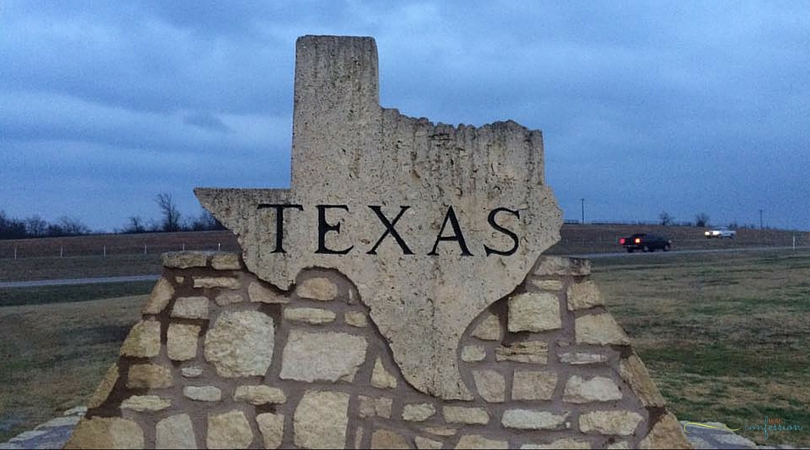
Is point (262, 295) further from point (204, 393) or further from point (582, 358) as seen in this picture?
point (582, 358)

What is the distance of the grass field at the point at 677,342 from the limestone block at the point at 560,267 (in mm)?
3032

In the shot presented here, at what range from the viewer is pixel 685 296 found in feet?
51.8

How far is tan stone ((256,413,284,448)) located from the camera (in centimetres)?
353

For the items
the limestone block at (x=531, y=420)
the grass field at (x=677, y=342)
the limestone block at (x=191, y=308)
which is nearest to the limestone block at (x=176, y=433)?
the limestone block at (x=191, y=308)

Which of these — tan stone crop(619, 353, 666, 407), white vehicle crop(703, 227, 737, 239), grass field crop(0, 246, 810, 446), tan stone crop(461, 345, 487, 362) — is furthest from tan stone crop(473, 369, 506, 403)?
white vehicle crop(703, 227, 737, 239)

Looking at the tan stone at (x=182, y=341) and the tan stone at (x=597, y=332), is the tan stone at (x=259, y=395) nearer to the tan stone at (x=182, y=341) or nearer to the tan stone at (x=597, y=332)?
the tan stone at (x=182, y=341)

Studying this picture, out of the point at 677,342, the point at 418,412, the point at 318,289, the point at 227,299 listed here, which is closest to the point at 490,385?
the point at 418,412

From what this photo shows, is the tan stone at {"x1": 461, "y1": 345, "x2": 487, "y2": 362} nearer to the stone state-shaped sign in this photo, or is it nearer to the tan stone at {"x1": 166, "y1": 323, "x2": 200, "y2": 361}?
the stone state-shaped sign

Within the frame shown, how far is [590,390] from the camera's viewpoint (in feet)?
11.7

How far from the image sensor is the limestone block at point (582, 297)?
3643 millimetres

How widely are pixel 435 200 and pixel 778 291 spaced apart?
48.8 feet

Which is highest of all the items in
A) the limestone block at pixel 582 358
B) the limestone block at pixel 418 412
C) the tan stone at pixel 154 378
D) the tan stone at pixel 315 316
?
the tan stone at pixel 315 316

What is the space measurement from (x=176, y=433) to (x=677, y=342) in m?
8.83

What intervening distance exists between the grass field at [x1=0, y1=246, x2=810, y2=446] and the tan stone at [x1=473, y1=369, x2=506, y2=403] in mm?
3156
